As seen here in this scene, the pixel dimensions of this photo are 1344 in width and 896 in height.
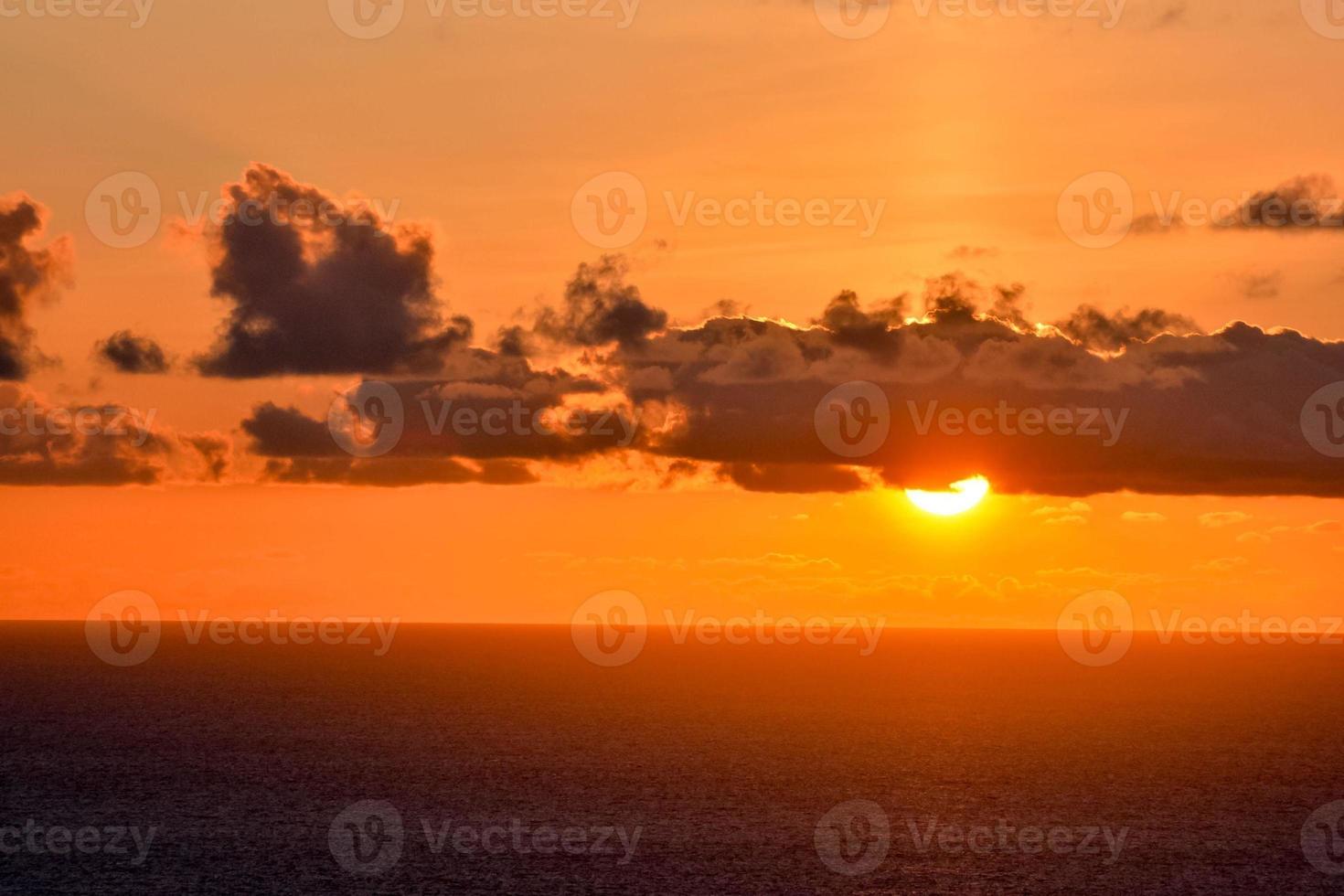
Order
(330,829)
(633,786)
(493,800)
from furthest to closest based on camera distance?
(633,786), (493,800), (330,829)

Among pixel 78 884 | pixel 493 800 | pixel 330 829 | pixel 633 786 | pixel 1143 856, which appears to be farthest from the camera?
pixel 633 786

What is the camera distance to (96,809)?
172500 mm

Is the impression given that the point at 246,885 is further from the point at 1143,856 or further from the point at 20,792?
the point at 1143,856

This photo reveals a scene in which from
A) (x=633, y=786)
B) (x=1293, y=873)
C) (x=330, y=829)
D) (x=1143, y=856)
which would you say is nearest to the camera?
(x=1293, y=873)

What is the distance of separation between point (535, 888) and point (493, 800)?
55.9 metres

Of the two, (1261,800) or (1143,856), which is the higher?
(1261,800)

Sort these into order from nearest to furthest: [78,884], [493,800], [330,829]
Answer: [78,884]
[330,829]
[493,800]

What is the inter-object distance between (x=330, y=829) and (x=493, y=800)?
28532mm

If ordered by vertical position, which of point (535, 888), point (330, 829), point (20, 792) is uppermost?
point (20, 792)

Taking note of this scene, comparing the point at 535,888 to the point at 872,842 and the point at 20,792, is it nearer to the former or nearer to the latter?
the point at 872,842

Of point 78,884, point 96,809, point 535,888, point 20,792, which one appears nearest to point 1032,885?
point 535,888

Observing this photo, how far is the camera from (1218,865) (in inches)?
5719

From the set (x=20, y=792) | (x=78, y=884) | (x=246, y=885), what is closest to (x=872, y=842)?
(x=246, y=885)

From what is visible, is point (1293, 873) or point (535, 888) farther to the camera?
point (1293, 873)
